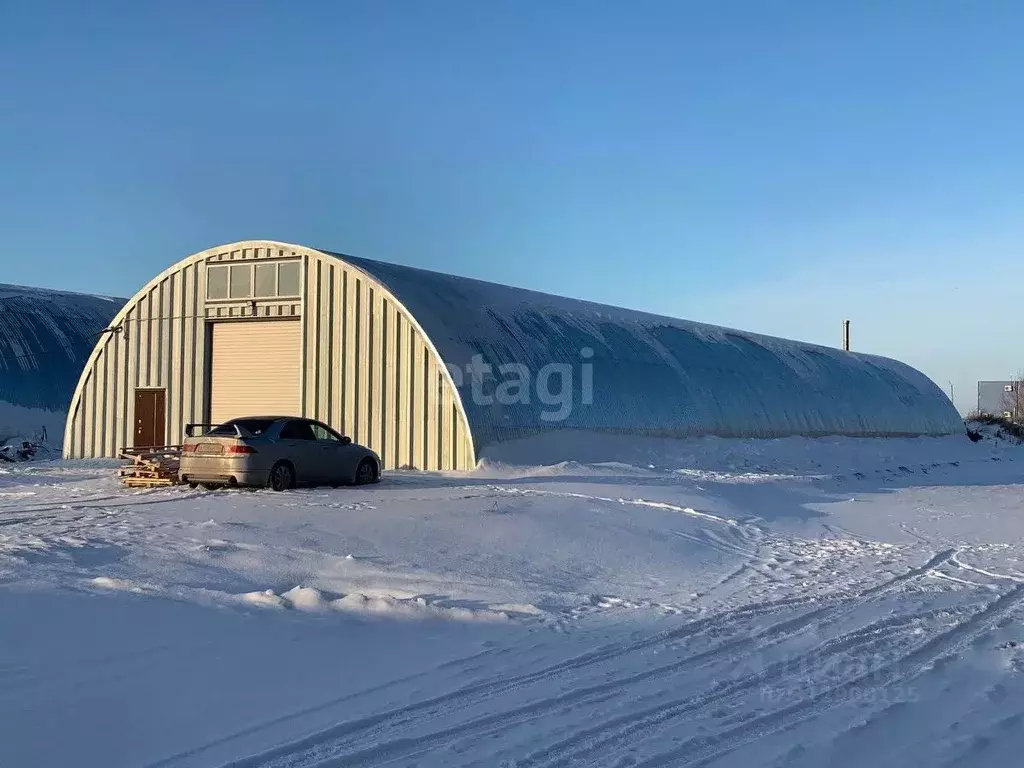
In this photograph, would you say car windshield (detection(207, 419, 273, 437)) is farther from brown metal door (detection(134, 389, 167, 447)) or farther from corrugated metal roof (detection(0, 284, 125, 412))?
corrugated metal roof (detection(0, 284, 125, 412))

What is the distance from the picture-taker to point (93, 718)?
244 inches

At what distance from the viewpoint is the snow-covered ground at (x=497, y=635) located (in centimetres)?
605

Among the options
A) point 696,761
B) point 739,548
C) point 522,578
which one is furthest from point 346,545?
point 696,761

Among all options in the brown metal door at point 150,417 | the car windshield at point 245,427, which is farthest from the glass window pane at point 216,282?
the car windshield at point 245,427

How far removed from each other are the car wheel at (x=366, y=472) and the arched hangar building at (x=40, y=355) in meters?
18.2

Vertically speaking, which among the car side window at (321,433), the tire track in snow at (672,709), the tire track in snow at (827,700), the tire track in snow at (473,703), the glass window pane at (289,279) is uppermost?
the glass window pane at (289,279)

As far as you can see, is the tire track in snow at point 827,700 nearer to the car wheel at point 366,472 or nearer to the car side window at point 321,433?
the car wheel at point 366,472

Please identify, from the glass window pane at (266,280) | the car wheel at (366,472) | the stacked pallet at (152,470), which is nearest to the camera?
the stacked pallet at (152,470)

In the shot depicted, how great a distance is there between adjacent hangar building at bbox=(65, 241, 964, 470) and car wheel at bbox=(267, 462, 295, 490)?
180 inches

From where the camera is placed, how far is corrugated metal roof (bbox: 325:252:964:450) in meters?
25.1

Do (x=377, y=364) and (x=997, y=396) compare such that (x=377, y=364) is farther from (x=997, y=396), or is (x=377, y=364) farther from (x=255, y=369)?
(x=997, y=396)

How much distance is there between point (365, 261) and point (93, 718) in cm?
2088

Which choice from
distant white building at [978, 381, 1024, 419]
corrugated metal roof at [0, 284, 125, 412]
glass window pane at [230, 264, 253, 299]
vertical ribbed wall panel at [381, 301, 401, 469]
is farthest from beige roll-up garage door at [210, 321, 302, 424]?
distant white building at [978, 381, 1024, 419]

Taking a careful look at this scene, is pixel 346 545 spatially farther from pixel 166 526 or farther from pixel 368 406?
pixel 368 406
